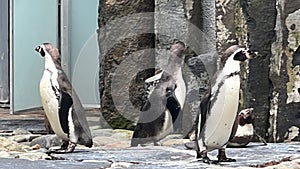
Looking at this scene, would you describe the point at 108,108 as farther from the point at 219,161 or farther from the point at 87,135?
the point at 219,161

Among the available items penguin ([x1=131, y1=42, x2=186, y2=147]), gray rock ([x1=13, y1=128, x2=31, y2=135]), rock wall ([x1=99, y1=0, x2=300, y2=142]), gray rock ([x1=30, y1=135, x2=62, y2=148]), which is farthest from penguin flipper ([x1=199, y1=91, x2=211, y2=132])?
gray rock ([x1=13, y1=128, x2=31, y2=135])

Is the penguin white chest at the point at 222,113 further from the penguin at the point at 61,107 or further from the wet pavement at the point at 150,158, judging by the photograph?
the penguin at the point at 61,107

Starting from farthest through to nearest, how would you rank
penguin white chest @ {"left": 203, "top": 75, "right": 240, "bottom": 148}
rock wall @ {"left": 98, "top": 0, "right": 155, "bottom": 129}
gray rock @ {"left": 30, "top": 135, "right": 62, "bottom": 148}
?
1. rock wall @ {"left": 98, "top": 0, "right": 155, "bottom": 129}
2. gray rock @ {"left": 30, "top": 135, "right": 62, "bottom": 148}
3. penguin white chest @ {"left": 203, "top": 75, "right": 240, "bottom": 148}

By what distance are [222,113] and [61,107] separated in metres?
0.77

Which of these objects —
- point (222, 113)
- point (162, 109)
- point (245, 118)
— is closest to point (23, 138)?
point (162, 109)

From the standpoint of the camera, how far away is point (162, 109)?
3.38 meters

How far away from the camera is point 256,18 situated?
11.8 ft

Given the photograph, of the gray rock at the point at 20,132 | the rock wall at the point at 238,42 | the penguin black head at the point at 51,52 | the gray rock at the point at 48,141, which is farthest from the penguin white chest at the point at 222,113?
the gray rock at the point at 20,132

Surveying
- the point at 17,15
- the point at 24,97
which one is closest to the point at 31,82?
the point at 24,97

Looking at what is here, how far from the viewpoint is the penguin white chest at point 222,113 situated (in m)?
2.34

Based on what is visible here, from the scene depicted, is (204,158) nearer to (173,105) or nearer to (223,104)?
(223,104)

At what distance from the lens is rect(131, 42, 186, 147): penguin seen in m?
3.39

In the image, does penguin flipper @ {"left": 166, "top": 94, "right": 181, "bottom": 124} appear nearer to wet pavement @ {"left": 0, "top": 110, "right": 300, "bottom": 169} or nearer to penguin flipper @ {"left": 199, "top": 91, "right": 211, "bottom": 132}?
wet pavement @ {"left": 0, "top": 110, "right": 300, "bottom": 169}

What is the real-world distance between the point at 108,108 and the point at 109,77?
0.70 ft
